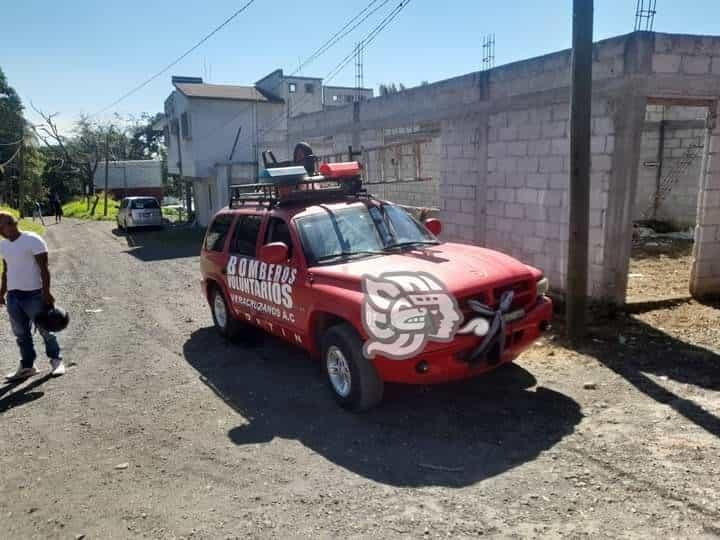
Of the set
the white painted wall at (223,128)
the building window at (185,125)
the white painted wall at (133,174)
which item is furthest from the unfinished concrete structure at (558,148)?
the white painted wall at (133,174)

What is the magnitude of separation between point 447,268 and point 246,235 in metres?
2.67

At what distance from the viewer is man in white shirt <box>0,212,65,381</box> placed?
549cm

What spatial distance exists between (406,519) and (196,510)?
4.40ft

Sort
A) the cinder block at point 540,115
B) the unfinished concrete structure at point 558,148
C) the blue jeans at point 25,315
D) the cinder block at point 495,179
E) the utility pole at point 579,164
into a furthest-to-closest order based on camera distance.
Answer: the cinder block at point 495,179, the cinder block at point 540,115, the unfinished concrete structure at point 558,148, the utility pole at point 579,164, the blue jeans at point 25,315

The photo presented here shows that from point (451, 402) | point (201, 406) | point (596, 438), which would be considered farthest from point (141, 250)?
point (596, 438)

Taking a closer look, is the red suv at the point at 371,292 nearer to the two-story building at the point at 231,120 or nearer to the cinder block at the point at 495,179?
the cinder block at the point at 495,179

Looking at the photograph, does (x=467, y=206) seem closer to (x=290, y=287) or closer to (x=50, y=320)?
(x=290, y=287)

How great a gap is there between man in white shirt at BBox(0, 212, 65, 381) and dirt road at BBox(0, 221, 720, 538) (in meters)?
0.46

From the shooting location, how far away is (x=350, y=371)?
448 centimetres

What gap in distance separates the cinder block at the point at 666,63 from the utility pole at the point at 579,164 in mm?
1456

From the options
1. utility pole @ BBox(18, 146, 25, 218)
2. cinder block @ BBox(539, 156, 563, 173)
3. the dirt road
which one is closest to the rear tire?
the dirt road

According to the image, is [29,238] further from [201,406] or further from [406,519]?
[406,519]

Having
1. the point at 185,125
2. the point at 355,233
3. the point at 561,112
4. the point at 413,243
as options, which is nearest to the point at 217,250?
the point at 355,233

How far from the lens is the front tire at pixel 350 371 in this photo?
439 cm
